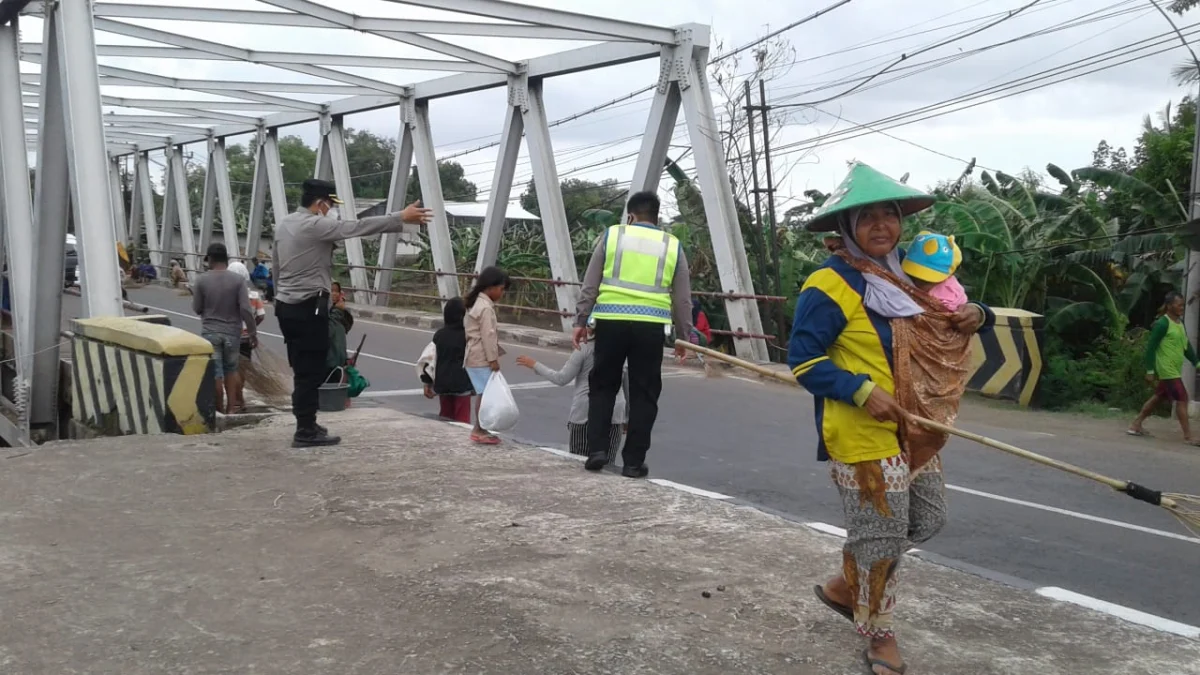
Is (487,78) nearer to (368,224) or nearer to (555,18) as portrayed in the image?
(555,18)

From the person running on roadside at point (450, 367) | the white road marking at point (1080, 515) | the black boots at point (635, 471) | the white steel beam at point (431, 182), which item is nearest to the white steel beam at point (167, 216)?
the white steel beam at point (431, 182)

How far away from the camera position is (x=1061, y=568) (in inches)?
214

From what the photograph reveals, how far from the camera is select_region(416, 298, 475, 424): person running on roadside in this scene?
823cm

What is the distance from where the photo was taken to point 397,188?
2184 cm

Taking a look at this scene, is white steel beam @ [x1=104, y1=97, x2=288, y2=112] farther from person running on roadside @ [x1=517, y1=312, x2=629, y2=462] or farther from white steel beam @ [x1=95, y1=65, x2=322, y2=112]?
person running on roadside @ [x1=517, y1=312, x2=629, y2=462]

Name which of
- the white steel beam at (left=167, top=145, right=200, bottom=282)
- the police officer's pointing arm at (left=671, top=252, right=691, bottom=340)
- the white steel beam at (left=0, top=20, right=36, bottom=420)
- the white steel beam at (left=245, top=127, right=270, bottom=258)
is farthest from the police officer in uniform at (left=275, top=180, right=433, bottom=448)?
the white steel beam at (left=167, top=145, right=200, bottom=282)

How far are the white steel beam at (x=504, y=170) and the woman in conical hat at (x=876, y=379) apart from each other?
48.0 feet

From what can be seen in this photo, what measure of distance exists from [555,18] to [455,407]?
284 inches

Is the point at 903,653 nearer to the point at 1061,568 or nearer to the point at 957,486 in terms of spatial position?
the point at 1061,568

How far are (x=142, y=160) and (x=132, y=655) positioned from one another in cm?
3529

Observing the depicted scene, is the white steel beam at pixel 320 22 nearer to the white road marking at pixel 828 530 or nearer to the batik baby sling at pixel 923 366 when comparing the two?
the white road marking at pixel 828 530

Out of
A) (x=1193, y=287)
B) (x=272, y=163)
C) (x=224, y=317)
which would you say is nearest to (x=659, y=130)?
(x=1193, y=287)

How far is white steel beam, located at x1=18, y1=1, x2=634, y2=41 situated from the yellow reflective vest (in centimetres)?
885

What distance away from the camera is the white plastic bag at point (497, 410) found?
7.01 m
